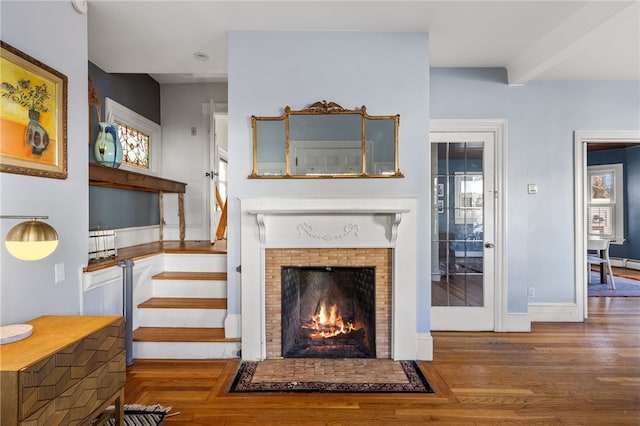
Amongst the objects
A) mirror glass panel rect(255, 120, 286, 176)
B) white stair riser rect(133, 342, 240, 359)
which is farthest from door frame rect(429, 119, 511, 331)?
white stair riser rect(133, 342, 240, 359)

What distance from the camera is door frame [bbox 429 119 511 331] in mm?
3410

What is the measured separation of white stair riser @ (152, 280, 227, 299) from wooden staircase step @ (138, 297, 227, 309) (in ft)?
0.12

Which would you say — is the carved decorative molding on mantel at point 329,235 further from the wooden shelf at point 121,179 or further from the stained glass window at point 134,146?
the stained glass window at point 134,146

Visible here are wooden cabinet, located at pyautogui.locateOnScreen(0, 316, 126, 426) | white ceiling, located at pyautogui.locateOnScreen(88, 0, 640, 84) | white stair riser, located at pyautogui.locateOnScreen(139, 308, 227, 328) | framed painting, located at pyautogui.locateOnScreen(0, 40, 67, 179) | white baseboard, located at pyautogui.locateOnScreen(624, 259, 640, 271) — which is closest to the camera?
wooden cabinet, located at pyautogui.locateOnScreen(0, 316, 126, 426)

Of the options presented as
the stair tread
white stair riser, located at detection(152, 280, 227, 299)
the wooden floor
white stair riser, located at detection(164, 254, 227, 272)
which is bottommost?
the wooden floor

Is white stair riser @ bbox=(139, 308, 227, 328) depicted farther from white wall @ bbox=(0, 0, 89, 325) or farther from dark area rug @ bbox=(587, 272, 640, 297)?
dark area rug @ bbox=(587, 272, 640, 297)

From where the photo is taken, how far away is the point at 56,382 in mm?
1364

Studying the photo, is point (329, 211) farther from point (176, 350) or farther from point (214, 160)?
point (214, 160)

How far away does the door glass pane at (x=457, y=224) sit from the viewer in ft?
11.3

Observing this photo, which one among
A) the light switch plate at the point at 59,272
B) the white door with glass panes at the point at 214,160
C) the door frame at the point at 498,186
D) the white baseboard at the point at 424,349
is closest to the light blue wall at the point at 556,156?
the door frame at the point at 498,186

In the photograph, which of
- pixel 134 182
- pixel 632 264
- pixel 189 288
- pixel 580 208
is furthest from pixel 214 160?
pixel 632 264

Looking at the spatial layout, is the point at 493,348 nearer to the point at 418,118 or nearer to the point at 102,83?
the point at 418,118

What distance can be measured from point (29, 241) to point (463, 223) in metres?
3.41

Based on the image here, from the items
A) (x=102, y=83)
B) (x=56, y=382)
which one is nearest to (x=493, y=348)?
(x=56, y=382)
